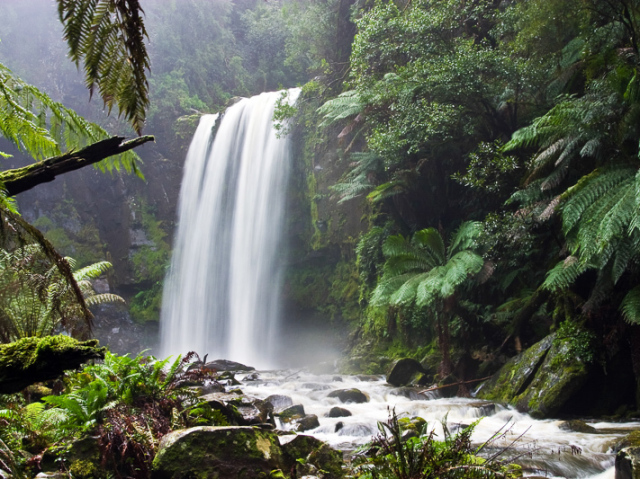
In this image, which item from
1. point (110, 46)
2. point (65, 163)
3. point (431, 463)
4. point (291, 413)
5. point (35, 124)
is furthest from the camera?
point (291, 413)

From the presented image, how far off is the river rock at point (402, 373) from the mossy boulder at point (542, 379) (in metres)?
1.80

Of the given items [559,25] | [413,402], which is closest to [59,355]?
[413,402]

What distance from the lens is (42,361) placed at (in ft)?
5.33

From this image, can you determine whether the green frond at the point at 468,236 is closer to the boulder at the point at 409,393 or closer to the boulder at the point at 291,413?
the boulder at the point at 409,393

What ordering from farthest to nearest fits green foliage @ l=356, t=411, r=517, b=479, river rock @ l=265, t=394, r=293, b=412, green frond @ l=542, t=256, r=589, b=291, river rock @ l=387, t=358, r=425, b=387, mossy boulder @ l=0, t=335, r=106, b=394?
river rock @ l=387, t=358, r=425, b=387 → river rock @ l=265, t=394, r=293, b=412 → green frond @ l=542, t=256, r=589, b=291 → green foliage @ l=356, t=411, r=517, b=479 → mossy boulder @ l=0, t=335, r=106, b=394

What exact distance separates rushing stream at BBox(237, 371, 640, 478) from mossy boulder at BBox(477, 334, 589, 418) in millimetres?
257

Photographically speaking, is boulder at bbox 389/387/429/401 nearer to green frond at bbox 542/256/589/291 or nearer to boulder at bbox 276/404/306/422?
boulder at bbox 276/404/306/422

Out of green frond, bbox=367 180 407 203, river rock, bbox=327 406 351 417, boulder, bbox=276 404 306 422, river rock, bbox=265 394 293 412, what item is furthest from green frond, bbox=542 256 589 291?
green frond, bbox=367 180 407 203

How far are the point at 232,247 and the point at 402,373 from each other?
10.8 meters

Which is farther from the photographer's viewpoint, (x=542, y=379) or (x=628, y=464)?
(x=542, y=379)

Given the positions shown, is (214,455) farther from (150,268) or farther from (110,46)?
(150,268)

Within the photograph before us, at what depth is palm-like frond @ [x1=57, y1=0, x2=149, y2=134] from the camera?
3.93 ft

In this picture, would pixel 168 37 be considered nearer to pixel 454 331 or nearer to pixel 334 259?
pixel 334 259

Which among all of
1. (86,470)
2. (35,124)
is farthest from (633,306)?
(35,124)
